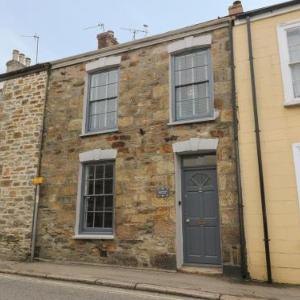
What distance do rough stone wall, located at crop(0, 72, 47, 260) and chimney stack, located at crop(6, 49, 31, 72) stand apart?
1493mm

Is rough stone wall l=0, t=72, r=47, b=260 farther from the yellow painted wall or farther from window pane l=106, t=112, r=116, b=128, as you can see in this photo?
the yellow painted wall

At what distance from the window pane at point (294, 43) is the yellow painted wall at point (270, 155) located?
1.01 feet

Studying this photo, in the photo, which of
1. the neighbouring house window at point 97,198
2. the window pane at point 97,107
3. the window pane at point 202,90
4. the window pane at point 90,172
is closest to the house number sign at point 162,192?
the neighbouring house window at point 97,198

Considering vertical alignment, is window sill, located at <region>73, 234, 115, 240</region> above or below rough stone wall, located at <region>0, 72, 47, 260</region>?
below

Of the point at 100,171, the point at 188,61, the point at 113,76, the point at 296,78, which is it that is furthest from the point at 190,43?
the point at 100,171

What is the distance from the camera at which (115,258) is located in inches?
357

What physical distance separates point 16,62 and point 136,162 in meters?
7.34

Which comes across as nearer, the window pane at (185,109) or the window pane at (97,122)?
the window pane at (185,109)

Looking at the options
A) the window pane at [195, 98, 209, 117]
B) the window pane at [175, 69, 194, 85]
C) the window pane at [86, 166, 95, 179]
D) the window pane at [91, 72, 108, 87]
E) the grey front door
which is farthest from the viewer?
the window pane at [91, 72, 108, 87]

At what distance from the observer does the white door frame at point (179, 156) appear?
28.0 ft

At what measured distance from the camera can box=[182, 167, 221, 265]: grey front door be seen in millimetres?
8438

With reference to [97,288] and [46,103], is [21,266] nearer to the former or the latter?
[97,288]

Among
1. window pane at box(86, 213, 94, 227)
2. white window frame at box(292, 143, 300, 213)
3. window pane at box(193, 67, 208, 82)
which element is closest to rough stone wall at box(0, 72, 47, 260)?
window pane at box(86, 213, 94, 227)

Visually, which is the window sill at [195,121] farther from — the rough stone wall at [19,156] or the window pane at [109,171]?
the rough stone wall at [19,156]
